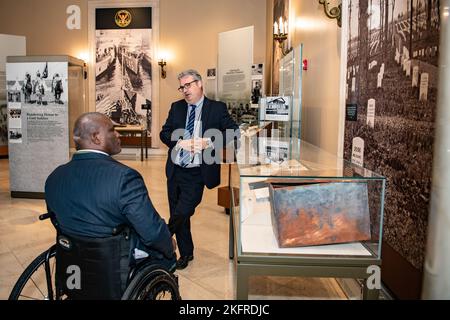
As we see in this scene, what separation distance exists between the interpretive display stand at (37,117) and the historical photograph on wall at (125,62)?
534cm

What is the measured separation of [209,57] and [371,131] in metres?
9.22

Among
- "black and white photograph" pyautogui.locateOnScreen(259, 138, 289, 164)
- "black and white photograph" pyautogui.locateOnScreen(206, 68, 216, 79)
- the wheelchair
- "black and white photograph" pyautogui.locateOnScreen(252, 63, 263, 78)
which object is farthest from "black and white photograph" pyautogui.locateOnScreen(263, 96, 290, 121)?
"black and white photograph" pyautogui.locateOnScreen(206, 68, 216, 79)

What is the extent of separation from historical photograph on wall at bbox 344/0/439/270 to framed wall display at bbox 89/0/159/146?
30.0 feet

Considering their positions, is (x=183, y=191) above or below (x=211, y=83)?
below

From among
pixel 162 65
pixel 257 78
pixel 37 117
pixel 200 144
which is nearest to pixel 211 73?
pixel 162 65

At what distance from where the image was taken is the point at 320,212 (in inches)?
70.2

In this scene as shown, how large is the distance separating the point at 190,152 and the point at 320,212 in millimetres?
1758

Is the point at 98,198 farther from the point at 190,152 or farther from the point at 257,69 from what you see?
the point at 257,69

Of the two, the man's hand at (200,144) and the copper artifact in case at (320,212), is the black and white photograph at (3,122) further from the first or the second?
the copper artifact in case at (320,212)

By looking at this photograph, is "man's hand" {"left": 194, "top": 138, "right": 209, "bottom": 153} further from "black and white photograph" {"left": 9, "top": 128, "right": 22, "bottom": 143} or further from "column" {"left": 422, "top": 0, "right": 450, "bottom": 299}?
"black and white photograph" {"left": 9, "top": 128, "right": 22, "bottom": 143}

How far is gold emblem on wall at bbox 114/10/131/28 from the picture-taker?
11618mm

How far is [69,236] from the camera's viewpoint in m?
1.84

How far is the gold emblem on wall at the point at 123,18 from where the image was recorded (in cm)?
1162

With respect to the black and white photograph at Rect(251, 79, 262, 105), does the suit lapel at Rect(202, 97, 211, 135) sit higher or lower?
lower
